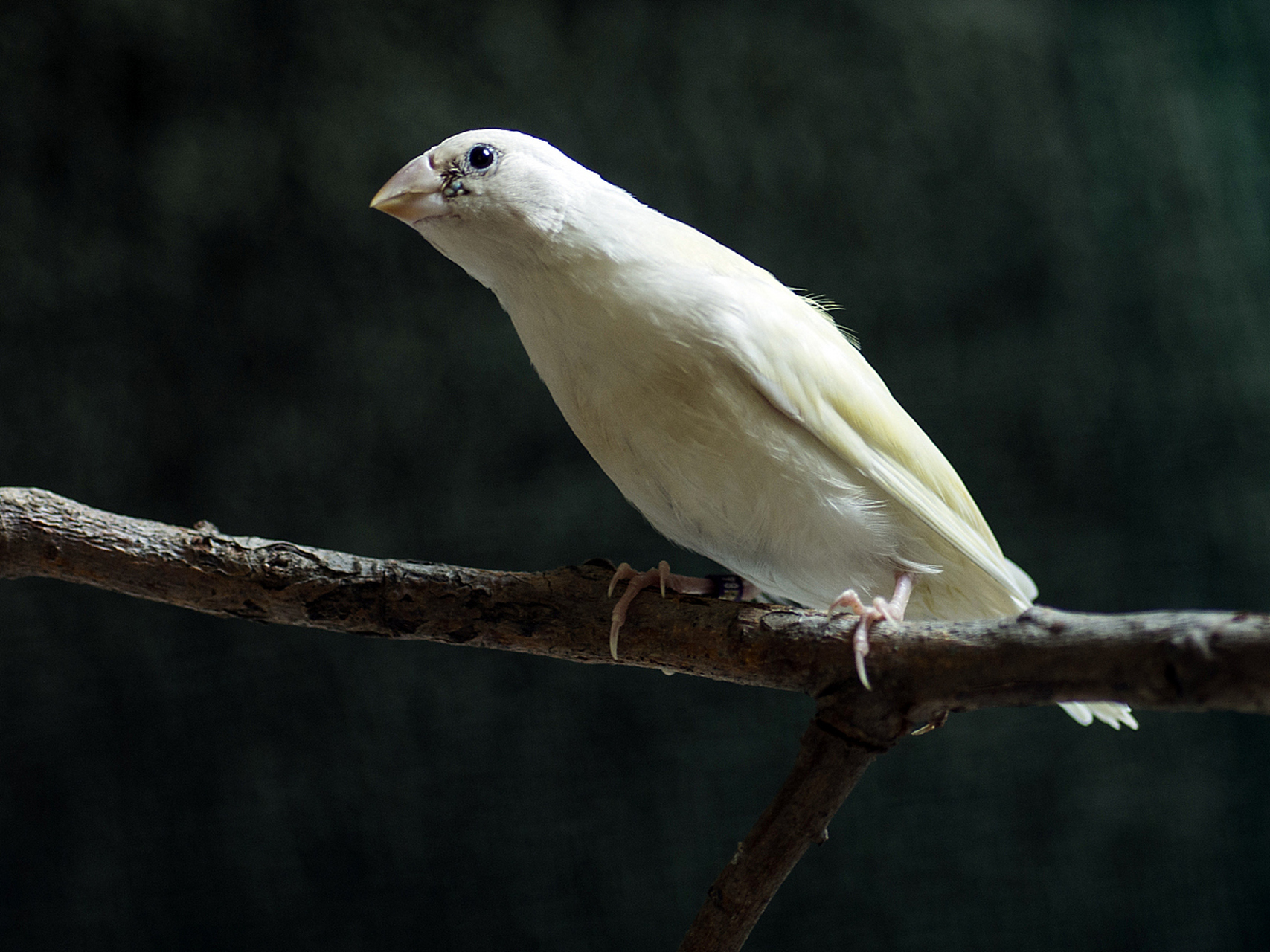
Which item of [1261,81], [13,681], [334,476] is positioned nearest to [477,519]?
[334,476]

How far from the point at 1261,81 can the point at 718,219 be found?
124 cm

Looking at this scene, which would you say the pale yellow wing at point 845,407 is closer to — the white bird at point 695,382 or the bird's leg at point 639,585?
the white bird at point 695,382

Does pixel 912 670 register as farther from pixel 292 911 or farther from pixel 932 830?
pixel 292 911

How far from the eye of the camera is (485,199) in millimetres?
1199

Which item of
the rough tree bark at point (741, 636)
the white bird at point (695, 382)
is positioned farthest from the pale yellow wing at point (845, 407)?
the rough tree bark at point (741, 636)

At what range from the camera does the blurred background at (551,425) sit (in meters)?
2.15

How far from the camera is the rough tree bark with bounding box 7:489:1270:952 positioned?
31.5 inches

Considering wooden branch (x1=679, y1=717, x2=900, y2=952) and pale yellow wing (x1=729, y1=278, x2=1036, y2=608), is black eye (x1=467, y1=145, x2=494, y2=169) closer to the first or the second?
pale yellow wing (x1=729, y1=278, x2=1036, y2=608)

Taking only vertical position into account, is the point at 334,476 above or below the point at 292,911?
above

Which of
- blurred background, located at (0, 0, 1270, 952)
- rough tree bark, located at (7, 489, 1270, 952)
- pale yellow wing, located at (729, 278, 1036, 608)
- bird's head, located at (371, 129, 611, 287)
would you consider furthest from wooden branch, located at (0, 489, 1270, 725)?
blurred background, located at (0, 0, 1270, 952)

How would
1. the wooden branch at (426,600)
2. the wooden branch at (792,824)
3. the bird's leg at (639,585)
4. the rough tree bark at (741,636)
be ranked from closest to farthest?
the rough tree bark at (741,636) < the wooden branch at (792,824) < the wooden branch at (426,600) < the bird's leg at (639,585)

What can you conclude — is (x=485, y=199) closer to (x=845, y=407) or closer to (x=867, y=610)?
(x=845, y=407)

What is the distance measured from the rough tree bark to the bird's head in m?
0.43

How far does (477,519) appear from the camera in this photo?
7.29 ft
